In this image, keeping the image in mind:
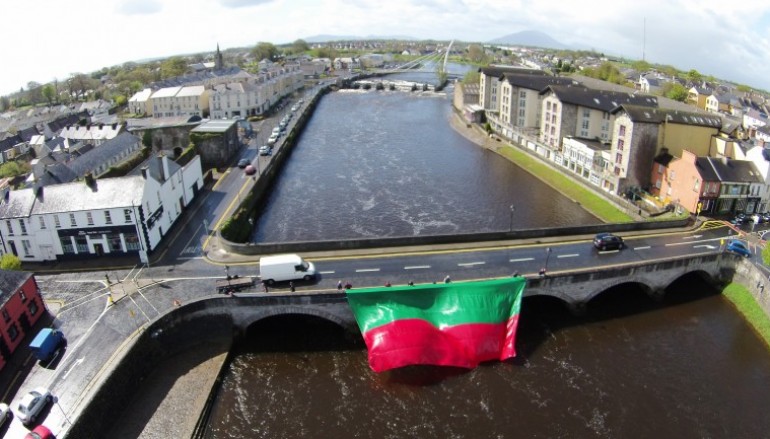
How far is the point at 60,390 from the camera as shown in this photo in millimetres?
33656

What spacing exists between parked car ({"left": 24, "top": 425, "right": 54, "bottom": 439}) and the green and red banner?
2002 cm

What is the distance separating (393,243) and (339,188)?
31876 millimetres

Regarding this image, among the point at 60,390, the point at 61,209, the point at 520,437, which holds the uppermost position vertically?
the point at 61,209

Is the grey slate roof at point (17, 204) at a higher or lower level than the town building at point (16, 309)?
higher

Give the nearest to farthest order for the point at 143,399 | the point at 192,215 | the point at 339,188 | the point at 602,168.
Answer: the point at 143,399, the point at 192,215, the point at 602,168, the point at 339,188

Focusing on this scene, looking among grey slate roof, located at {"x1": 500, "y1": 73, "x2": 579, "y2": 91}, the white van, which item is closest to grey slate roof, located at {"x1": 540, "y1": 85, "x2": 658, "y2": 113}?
grey slate roof, located at {"x1": 500, "y1": 73, "x2": 579, "y2": 91}

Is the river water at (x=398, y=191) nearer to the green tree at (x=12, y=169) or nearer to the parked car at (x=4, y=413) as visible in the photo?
the parked car at (x=4, y=413)

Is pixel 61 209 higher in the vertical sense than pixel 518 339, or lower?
higher

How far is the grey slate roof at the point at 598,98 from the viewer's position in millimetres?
85688

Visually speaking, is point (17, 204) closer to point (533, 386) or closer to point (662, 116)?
point (533, 386)

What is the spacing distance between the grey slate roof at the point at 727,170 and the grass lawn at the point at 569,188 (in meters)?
9.57

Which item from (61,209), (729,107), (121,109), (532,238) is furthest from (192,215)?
(729,107)

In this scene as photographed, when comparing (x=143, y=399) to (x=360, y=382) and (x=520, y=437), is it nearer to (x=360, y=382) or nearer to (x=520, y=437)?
(x=360, y=382)

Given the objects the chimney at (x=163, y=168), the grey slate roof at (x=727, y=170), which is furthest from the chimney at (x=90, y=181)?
the grey slate roof at (x=727, y=170)
